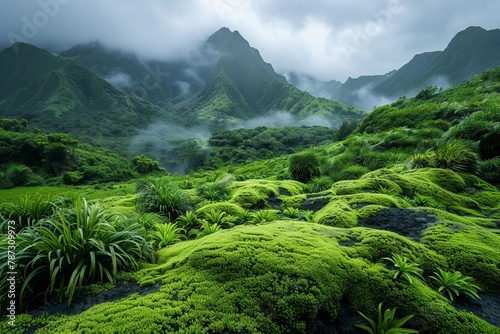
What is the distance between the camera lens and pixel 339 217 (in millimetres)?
7137

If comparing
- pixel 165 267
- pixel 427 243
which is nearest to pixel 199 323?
pixel 165 267

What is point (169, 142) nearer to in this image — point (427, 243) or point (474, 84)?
point (474, 84)

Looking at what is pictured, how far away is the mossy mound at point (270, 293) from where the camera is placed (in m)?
3.21

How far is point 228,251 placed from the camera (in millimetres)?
4527

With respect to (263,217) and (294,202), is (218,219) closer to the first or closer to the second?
(263,217)

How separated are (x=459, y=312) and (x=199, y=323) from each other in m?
3.68

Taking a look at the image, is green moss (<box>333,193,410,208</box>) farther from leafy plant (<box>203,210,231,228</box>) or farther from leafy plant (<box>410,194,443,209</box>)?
leafy plant (<box>203,210,231,228</box>)

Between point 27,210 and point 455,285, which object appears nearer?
point 455,285

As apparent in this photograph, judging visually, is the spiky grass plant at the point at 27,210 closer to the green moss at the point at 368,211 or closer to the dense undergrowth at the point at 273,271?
the dense undergrowth at the point at 273,271

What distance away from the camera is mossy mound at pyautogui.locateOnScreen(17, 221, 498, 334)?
3215 mm

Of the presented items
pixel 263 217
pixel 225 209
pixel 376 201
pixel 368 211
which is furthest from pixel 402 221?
pixel 225 209

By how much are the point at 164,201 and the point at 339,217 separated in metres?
6.68

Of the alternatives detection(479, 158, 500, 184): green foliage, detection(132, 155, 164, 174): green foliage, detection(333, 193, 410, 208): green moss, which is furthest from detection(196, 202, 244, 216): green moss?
detection(132, 155, 164, 174): green foliage

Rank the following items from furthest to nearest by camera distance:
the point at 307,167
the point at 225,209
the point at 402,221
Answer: the point at 307,167 < the point at 225,209 < the point at 402,221
